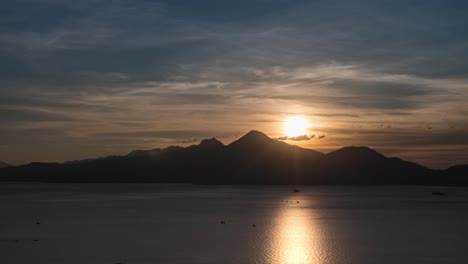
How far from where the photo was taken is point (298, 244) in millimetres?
75312

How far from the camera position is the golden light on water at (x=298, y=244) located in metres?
62.3

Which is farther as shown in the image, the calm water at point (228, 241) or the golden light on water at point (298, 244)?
the golden light on water at point (298, 244)

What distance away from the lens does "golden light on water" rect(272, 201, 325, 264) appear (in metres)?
62.3

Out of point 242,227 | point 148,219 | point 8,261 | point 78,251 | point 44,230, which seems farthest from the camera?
point 148,219

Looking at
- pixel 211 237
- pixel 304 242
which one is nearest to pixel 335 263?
pixel 304 242

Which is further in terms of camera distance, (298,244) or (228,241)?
(228,241)

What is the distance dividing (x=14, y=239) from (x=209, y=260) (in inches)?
1329

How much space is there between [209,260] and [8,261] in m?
21.4

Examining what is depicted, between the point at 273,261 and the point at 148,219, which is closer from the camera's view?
the point at 273,261

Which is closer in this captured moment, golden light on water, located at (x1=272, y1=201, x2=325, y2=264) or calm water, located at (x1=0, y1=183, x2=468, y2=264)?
calm water, located at (x1=0, y1=183, x2=468, y2=264)

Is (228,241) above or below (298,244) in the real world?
above

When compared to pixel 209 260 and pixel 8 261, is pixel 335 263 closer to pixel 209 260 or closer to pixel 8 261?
pixel 209 260

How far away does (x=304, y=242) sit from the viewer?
77.3 metres

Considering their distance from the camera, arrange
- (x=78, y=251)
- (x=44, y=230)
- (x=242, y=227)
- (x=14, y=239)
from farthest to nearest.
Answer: (x=242, y=227), (x=44, y=230), (x=14, y=239), (x=78, y=251)
